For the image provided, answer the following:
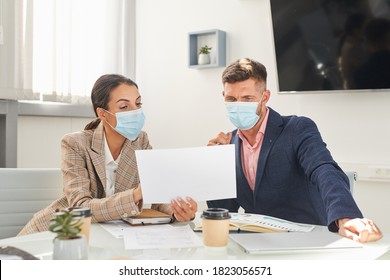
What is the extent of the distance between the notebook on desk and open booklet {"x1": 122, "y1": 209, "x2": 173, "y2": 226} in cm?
29

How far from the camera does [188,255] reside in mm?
1007

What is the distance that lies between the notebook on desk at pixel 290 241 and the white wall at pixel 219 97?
1632 millimetres

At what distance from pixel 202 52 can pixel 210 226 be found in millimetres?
2312

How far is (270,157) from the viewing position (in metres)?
1.62

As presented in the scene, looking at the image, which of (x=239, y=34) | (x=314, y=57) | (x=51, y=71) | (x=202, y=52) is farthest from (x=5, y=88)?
(x=314, y=57)

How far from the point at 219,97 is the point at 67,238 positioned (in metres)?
2.53

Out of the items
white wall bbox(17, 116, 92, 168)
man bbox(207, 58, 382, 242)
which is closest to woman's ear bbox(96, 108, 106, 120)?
man bbox(207, 58, 382, 242)

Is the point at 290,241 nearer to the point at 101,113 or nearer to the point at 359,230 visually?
the point at 359,230

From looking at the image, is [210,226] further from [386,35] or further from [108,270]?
[386,35]

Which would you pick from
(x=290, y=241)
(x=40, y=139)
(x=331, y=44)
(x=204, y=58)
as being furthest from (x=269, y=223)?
(x=204, y=58)

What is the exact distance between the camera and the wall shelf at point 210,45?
314 centimetres

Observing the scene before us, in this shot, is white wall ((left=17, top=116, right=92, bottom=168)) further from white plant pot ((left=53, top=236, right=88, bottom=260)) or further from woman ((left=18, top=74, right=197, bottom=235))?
white plant pot ((left=53, top=236, right=88, bottom=260))

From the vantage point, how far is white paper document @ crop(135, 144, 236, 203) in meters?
1.20

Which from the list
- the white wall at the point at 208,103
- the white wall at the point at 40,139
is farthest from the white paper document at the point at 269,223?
the white wall at the point at 40,139
